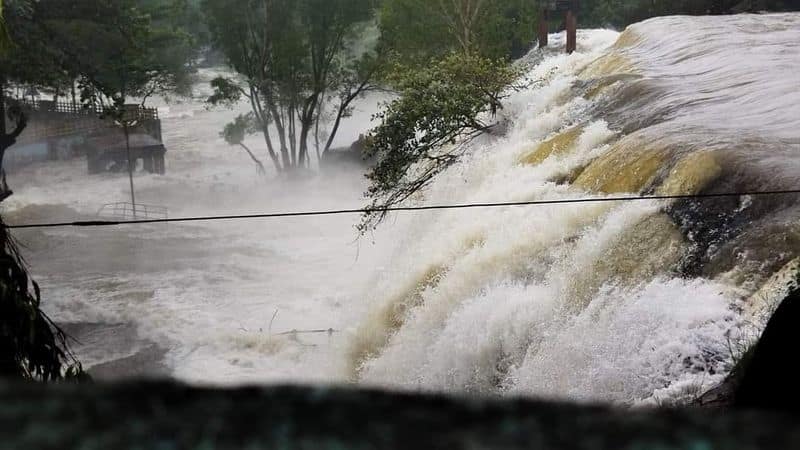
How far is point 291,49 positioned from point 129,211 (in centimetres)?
829

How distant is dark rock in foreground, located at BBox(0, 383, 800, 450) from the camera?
0.67m

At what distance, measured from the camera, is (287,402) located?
2.45ft

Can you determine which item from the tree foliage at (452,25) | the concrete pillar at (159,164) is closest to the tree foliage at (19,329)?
the tree foliage at (452,25)

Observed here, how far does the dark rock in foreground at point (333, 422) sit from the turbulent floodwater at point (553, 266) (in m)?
1.65

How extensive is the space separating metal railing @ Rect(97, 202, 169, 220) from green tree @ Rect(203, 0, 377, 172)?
4.46 meters

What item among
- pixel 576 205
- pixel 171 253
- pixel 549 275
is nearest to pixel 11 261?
pixel 549 275

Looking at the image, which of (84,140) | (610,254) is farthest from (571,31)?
(84,140)

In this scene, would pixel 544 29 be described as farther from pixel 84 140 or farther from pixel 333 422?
pixel 333 422

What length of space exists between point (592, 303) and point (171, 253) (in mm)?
17056

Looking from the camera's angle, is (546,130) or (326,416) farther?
(546,130)

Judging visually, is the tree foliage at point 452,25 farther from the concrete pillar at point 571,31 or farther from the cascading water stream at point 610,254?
the cascading water stream at point 610,254

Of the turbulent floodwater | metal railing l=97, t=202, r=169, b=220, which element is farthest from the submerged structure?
the turbulent floodwater

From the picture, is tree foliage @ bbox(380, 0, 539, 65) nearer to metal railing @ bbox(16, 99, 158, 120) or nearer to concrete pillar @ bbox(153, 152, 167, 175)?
metal railing @ bbox(16, 99, 158, 120)

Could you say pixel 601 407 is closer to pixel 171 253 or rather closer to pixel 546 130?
pixel 546 130
